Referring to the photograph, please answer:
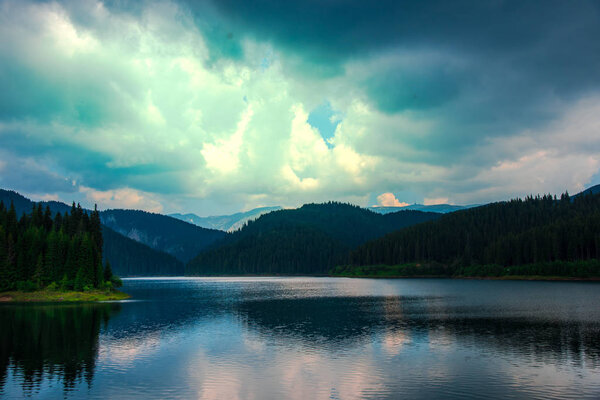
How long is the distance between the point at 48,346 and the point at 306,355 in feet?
107

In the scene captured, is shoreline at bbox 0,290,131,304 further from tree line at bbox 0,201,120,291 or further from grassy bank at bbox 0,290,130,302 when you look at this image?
tree line at bbox 0,201,120,291

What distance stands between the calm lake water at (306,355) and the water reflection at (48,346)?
0.53ft

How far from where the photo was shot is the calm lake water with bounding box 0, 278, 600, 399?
116 feet

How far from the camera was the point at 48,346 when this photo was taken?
5403 cm

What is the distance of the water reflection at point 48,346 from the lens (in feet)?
132

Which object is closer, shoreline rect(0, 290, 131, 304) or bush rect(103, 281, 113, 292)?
shoreline rect(0, 290, 131, 304)

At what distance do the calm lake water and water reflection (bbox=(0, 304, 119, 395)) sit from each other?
16 centimetres

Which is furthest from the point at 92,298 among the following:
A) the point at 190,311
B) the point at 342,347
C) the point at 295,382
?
the point at 295,382

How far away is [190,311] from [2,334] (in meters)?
42.0

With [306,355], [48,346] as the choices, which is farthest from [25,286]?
[306,355]

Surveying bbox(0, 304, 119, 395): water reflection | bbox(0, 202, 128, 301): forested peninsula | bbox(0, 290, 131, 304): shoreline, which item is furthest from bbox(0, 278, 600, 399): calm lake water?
bbox(0, 202, 128, 301): forested peninsula

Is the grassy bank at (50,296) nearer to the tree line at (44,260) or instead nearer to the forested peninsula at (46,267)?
the forested peninsula at (46,267)

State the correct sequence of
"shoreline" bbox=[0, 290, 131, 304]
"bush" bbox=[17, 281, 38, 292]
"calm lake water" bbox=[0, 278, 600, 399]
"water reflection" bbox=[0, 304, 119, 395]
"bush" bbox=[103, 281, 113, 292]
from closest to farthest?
1. "calm lake water" bbox=[0, 278, 600, 399]
2. "water reflection" bbox=[0, 304, 119, 395]
3. "shoreline" bbox=[0, 290, 131, 304]
4. "bush" bbox=[17, 281, 38, 292]
5. "bush" bbox=[103, 281, 113, 292]

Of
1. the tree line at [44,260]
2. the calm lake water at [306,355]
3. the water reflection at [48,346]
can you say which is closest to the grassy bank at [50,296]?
the tree line at [44,260]
